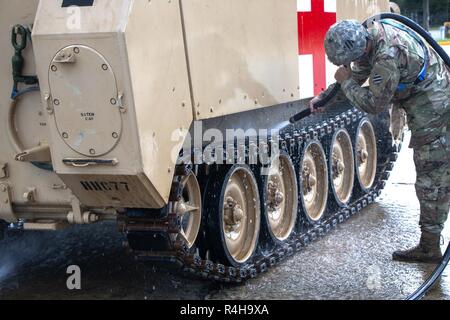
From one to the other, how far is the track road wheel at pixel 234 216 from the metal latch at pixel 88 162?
1.10 m

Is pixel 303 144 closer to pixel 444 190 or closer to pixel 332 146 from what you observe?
pixel 332 146

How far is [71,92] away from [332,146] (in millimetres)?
3391

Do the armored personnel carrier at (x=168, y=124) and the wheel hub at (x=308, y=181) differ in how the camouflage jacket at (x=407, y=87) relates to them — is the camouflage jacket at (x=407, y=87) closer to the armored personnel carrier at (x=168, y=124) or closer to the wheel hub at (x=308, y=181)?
the armored personnel carrier at (x=168, y=124)

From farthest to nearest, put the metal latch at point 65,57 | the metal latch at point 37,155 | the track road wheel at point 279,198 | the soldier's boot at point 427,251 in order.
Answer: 1. the track road wheel at point 279,198
2. the soldier's boot at point 427,251
3. the metal latch at point 37,155
4. the metal latch at point 65,57

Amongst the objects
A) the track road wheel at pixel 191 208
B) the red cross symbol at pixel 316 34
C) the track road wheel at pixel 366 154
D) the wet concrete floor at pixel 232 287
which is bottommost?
the wet concrete floor at pixel 232 287

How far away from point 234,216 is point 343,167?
228 cm

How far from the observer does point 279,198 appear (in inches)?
231

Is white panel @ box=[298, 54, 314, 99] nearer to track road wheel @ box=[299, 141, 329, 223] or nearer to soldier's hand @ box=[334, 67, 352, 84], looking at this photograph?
track road wheel @ box=[299, 141, 329, 223]

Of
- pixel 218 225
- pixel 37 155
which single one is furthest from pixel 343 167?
pixel 37 155

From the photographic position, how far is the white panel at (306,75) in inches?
233

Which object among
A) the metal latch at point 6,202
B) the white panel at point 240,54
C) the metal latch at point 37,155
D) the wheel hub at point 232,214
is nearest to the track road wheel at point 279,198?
the wheel hub at point 232,214

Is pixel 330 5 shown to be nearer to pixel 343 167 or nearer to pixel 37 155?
pixel 343 167

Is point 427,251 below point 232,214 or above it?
below
